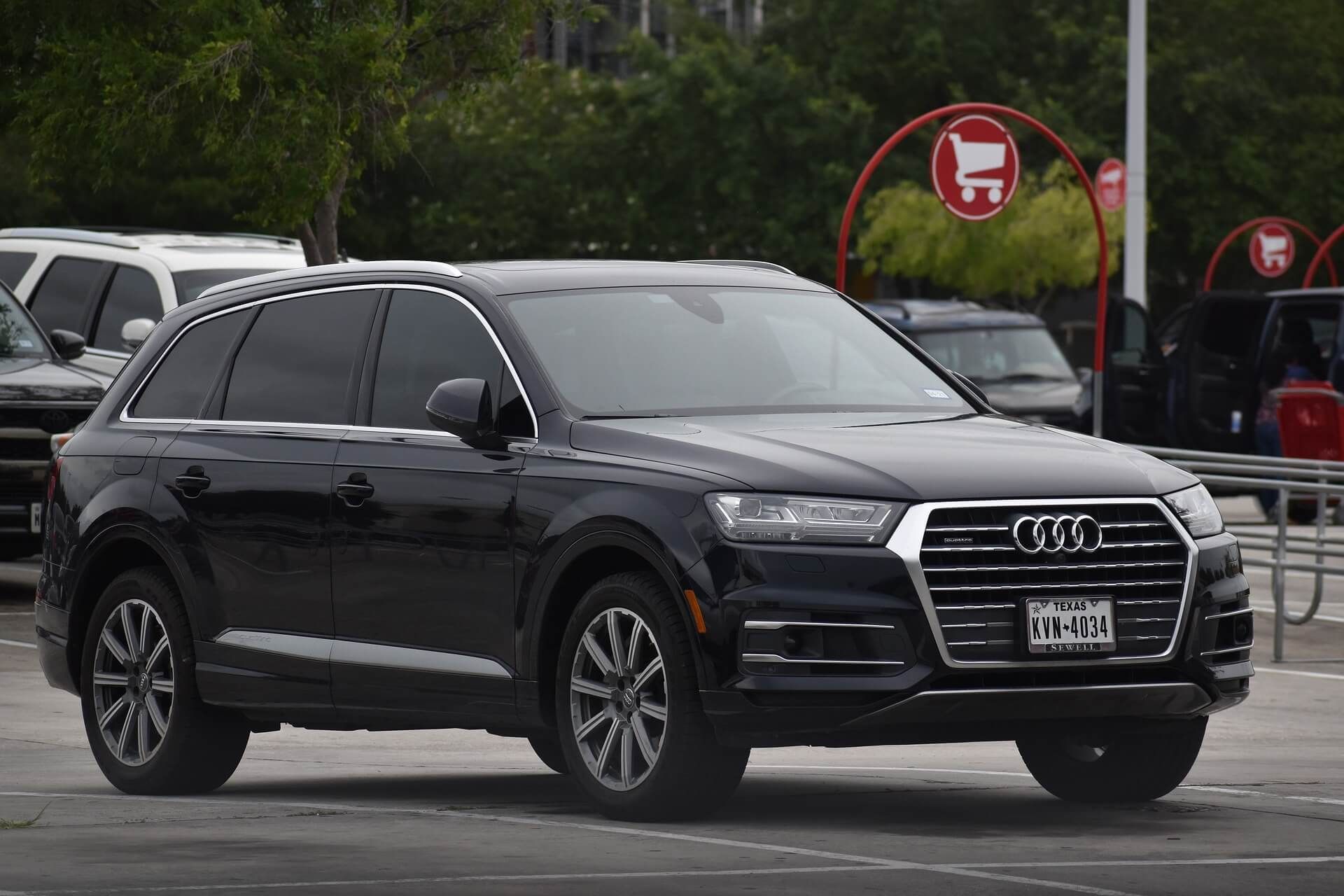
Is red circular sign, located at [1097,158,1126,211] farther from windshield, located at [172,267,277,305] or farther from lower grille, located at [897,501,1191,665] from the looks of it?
lower grille, located at [897,501,1191,665]

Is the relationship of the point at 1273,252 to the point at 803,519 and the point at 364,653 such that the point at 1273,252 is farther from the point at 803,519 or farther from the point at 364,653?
the point at 803,519

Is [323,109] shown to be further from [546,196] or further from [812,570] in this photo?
[546,196]

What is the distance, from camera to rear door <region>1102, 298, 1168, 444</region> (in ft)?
79.6

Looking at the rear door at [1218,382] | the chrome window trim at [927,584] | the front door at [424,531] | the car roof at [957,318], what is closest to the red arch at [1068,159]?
the rear door at [1218,382]

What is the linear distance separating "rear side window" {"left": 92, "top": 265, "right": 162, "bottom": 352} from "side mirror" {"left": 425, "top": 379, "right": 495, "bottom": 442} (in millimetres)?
10642

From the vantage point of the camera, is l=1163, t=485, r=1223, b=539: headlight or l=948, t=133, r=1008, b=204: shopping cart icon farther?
l=948, t=133, r=1008, b=204: shopping cart icon

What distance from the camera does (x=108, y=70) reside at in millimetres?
17781

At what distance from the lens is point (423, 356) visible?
342 inches

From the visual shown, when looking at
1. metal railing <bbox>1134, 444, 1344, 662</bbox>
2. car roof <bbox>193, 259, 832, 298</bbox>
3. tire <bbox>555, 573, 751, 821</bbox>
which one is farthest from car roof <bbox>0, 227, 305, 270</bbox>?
tire <bbox>555, 573, 751, 821</bbox>

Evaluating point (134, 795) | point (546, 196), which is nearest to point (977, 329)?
point (134, 795)

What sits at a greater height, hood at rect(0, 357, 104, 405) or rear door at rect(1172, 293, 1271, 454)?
hood at rect(0, 357, 104, 405)

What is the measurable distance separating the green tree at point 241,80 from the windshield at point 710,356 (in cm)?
924

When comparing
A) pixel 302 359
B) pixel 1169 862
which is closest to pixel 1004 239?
pixel 302 359

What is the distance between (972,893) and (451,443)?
8.59ft
